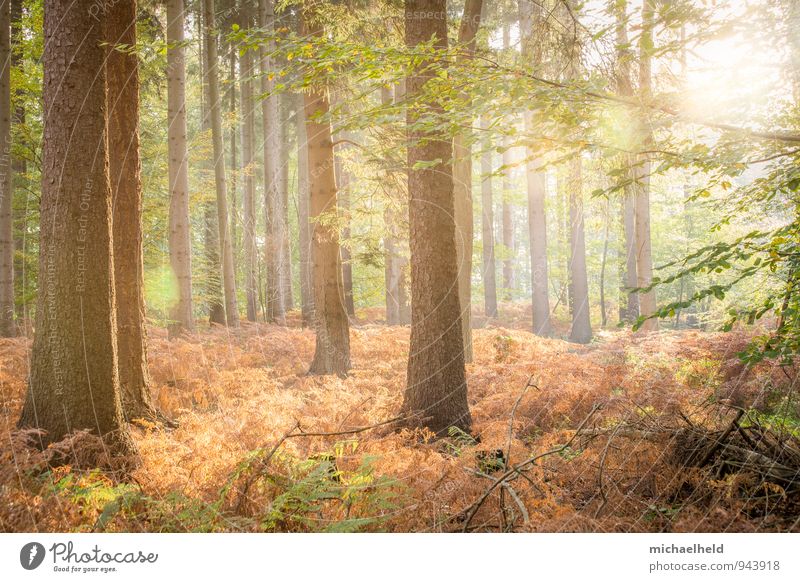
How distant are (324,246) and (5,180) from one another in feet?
25.7

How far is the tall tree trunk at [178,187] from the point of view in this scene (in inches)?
492

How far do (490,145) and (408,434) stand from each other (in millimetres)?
3452

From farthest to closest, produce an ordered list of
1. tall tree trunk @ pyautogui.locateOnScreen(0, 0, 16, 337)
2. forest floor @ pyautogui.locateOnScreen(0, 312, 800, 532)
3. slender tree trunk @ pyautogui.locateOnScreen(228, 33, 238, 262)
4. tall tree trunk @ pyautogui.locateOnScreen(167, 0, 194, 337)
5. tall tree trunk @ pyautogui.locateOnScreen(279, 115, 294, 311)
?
tall tree trunk @ pyautogui.locateOnScreen(279, 115, 294, 311) < slender tree trunk @ pyautogui.locateOnScreen(228, 33, 238, 262) < tall tree trunk @ pyautogui.locateOnScreen(167, 0, 194, 337) < tall tree trunk @ pyautogui.locateOnScreen(0, 0, 16, 337) < forest floor @ pyautogui.locateOnScreen(0, 312, 800, 532)

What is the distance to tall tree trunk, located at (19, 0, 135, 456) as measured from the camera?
14.7 ft

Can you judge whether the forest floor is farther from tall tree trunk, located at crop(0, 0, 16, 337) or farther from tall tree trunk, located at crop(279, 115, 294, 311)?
tall tree trunk, located at crop(279, 115, 294, 311)

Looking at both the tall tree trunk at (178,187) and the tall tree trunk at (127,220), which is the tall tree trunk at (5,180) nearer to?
the tall tree trunk at (178,187)

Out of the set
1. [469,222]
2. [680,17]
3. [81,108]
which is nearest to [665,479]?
[680,17]

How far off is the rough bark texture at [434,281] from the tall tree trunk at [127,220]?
3393 mm

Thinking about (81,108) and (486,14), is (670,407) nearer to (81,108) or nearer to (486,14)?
(81,108)

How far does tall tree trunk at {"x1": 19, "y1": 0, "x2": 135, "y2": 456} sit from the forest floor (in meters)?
0.40

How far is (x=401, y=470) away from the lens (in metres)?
4.29

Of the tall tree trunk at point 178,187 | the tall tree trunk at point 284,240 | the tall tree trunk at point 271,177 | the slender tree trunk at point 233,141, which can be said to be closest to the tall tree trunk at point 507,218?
the tall tree trunk at point 271,177

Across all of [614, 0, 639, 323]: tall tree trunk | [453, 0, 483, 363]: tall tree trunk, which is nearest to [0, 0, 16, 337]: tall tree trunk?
[453, 0, 483, 363]: tall tree trunk
